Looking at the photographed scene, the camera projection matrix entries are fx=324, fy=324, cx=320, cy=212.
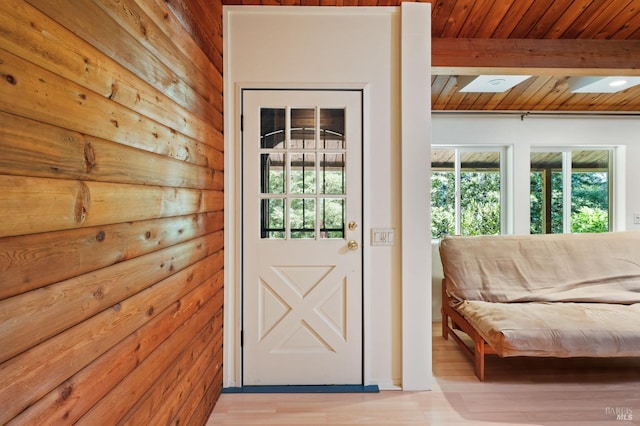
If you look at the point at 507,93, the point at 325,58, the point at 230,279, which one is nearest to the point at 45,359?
the point at 230,279

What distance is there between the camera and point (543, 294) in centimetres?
266

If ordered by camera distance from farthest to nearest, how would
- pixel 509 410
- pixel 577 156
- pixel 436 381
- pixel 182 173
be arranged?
pixel 577 156
pixel 436 381
pixel 509 410
pixel 182 173

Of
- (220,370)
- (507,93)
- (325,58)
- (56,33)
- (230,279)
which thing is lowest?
(220,370)

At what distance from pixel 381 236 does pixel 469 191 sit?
6.90 ft

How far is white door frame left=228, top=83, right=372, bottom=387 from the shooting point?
6.98 ft

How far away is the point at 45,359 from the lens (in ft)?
2.39

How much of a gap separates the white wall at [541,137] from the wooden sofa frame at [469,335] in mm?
1456

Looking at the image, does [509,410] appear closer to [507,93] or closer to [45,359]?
[45,359]

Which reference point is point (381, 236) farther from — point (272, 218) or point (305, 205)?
point (272, 218)

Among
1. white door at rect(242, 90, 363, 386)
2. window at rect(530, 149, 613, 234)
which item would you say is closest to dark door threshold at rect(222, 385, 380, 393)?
white door at rect(242, 90, 363, 386)

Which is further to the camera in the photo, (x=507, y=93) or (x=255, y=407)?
(x=507, y=93)

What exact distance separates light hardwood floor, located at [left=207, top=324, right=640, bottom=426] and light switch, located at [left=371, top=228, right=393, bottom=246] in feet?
A: 3.14

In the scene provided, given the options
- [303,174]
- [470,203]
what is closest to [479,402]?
[303,174]

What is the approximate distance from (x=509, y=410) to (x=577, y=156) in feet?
10.8
